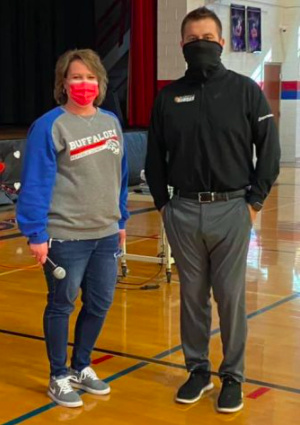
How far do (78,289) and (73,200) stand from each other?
1.21ft

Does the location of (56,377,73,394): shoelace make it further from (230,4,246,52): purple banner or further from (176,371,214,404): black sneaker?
(230,4,246,52): purple banner

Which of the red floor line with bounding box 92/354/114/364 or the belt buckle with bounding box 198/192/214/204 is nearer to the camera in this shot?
the belt buckle with bounding box 198/192/214/204

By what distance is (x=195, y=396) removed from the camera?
3213mm

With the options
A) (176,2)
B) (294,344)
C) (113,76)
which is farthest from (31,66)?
(294,344)

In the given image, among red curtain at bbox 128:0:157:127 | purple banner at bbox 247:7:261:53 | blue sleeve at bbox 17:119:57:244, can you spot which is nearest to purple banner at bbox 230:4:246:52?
purple banner at bbox 247:7:261:53

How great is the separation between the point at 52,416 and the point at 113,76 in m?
10.9

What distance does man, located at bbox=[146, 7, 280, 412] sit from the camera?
9.80 ft

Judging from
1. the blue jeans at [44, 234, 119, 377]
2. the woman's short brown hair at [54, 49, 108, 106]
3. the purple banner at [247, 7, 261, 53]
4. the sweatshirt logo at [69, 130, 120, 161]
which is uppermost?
the purple banner at [247, 7, 261, 53]

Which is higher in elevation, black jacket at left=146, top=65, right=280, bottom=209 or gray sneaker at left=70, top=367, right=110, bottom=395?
black jacket at left=146, top=65, right=280, bottom=209

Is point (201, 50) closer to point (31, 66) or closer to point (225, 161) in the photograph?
point (225, 161)

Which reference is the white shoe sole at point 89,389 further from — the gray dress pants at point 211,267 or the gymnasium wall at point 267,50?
the gymnasium wall at point 267,50

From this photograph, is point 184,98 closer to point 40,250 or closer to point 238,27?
point 40,250

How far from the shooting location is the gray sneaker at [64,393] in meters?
3.19

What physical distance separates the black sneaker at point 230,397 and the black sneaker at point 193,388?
0.37 feet
